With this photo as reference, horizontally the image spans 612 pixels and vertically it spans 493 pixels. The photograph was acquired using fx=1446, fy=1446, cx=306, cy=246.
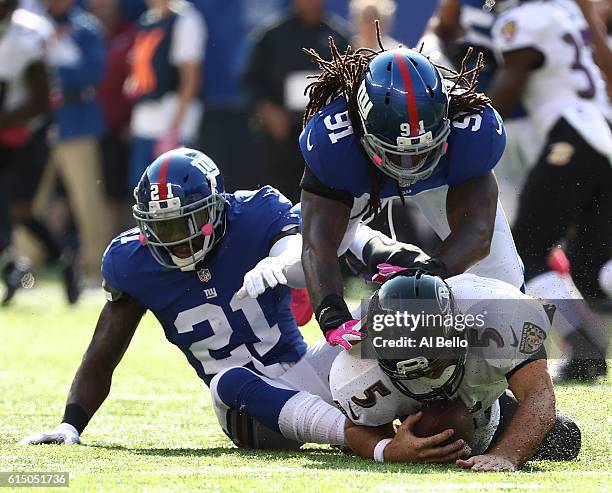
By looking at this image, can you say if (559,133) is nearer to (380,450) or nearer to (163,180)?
(163,180)

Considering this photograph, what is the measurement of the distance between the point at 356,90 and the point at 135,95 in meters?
6.84

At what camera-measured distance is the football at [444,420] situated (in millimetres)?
4305

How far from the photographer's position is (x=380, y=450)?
14.4 feet

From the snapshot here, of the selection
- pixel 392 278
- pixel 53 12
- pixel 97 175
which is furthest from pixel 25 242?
pixel 392 278

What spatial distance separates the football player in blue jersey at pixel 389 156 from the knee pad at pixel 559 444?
0.61 meters

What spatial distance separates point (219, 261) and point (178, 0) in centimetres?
664

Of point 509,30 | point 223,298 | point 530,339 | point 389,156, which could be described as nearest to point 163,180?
point 223,298

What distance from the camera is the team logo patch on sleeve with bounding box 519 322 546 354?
4219mm

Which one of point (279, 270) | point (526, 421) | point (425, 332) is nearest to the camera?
point (425, 332)

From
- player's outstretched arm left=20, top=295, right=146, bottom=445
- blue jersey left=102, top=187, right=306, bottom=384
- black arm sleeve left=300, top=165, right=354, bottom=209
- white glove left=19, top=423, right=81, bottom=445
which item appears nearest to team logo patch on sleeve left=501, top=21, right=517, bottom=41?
blue jersey left=102, top=187, right=306, bottom=384

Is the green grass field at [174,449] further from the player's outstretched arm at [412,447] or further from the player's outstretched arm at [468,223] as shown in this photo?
the player's outstretched arm at [468,223]

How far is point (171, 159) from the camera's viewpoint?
16.7ft

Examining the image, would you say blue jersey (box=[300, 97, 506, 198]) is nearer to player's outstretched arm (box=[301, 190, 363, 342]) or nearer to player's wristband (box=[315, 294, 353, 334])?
player's outstretched arm (box=[301, 190, 363, 342])

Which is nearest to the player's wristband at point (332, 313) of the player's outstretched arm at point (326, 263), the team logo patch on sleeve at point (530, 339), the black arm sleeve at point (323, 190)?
the player's outstretched arm at point (326, 263)
